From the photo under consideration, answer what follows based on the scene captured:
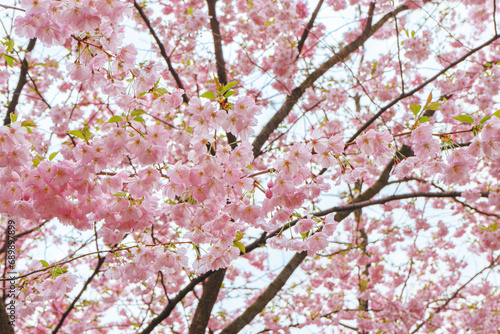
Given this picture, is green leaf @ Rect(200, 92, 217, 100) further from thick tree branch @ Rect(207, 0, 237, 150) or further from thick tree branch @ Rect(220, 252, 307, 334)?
thick tree branch @ Rect(207, 0, 237, 150)

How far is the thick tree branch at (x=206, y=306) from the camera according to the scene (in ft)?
12.8

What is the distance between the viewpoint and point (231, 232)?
7.13 feet

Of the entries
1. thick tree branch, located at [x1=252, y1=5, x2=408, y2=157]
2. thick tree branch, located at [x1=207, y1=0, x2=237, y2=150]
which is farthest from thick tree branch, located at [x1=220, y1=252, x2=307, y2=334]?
thick tree branch, located at [x1=207, y1=0, x2=237, y2=150]

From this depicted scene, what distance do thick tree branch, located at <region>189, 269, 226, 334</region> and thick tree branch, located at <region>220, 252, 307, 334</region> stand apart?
228 mm

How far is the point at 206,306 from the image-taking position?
4023mm

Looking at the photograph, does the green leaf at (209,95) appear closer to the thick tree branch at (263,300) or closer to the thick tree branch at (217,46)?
the thick tree branch at (263,300)

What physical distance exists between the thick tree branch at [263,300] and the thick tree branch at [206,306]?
0.75 ft

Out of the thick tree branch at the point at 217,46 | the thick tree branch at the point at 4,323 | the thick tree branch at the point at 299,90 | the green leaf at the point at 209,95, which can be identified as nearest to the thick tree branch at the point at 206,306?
the thick tree branch at the point at 299,90

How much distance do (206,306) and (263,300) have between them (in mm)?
588

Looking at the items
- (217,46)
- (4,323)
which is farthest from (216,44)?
(4,323)

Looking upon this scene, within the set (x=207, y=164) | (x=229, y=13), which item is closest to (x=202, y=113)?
(x=207, y=164)

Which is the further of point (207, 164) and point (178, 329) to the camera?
point (178, 329)

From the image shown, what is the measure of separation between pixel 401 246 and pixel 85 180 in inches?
277

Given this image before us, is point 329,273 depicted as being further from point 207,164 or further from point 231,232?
point 207,164
